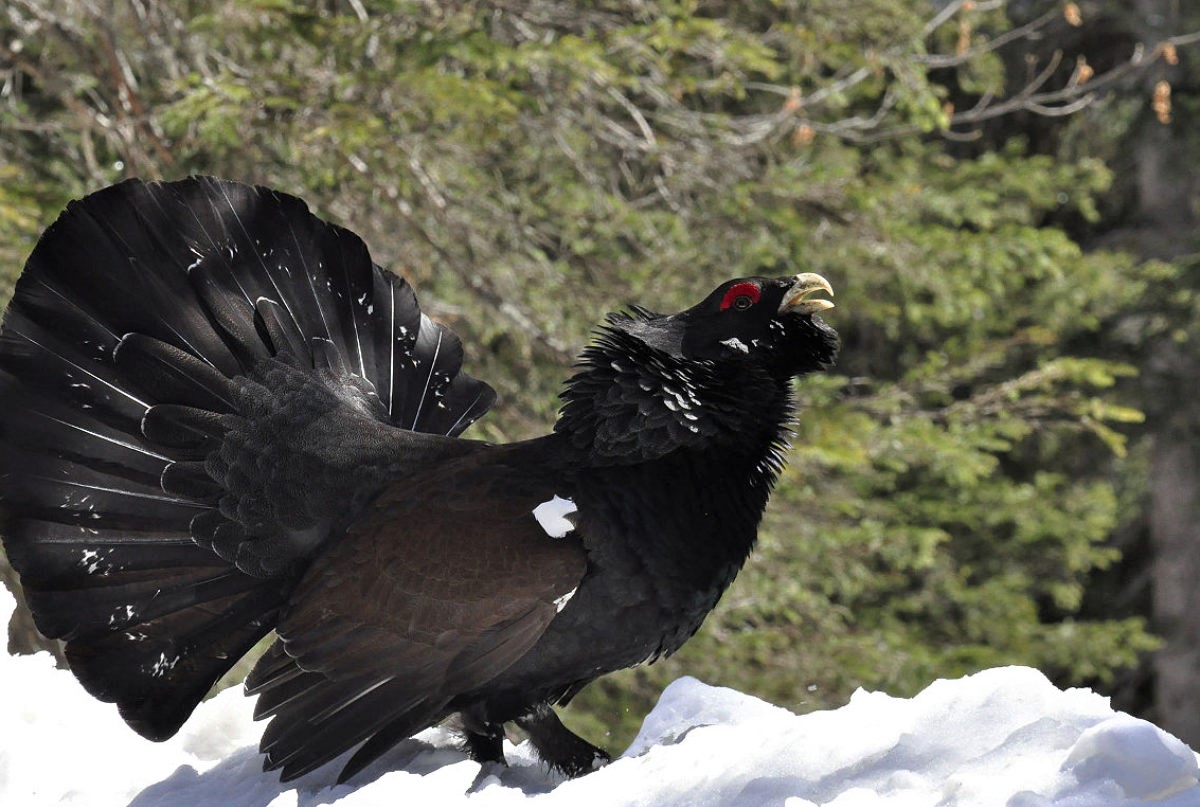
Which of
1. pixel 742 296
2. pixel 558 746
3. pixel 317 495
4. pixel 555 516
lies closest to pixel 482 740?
pixel 558 746

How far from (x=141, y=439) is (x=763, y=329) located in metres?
1.91

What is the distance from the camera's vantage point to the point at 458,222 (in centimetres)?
797

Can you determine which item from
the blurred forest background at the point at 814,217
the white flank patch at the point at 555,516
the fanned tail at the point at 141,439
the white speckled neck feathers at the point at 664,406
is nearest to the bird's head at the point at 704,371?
the white speckled neck feathers at the point at 664,406

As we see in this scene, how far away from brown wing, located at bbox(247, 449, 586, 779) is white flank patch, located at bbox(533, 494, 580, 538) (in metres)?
0.02

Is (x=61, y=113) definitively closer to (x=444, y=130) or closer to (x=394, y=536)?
(x=444, y=130)

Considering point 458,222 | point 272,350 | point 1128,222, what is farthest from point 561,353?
point 1128,222

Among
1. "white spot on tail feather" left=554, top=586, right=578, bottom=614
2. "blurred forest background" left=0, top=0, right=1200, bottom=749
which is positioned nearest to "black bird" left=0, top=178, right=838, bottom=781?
"white spot on tail feather" left=554, top=586, right=578, bottom=614

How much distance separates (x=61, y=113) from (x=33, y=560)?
4967 millimetres

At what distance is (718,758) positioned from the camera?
10.5 ft

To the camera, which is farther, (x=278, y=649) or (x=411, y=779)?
(x=278, y=649)

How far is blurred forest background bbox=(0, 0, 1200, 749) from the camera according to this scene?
726cm

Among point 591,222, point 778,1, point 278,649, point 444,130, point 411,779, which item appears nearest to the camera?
point 411,779

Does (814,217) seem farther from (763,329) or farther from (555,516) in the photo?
(555,516)

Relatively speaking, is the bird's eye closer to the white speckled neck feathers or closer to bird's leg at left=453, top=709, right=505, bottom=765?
the white speckled neck feathers
